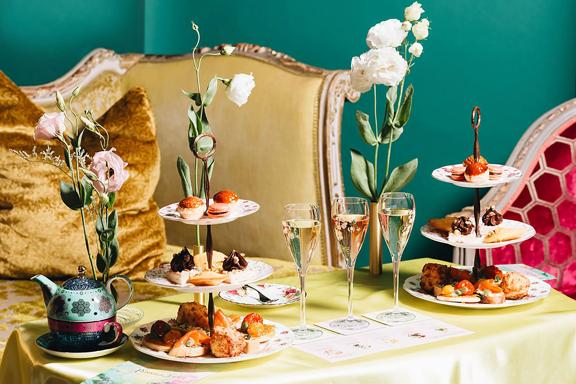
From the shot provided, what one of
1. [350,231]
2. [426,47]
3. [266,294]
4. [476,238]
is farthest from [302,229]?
[426,47]

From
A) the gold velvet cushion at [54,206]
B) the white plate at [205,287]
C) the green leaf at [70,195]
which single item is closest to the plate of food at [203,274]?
the white plate at [205,287]

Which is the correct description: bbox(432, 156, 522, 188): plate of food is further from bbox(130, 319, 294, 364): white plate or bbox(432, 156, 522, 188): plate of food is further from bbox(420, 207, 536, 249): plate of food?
bbox(130, 319, 294, 364): white plate

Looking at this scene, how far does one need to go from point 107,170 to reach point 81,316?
26 cm

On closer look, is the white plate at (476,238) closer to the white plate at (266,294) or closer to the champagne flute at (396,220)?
the champagne flute at (396,220)

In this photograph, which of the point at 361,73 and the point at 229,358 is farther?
the point at 361,73

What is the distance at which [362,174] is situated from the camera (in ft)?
6.18

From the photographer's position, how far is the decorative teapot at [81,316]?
1341 mm

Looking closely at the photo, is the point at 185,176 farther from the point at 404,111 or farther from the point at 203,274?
the point at 404,111

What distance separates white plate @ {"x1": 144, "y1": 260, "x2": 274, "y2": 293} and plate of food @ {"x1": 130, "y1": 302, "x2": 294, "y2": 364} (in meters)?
0.06

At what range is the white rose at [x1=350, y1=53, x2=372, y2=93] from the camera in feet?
5.69

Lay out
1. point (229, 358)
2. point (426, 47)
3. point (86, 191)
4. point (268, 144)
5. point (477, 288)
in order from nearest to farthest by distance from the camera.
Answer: point (229, 358) < point (86, 191) < point (477, 288) < point (268, 144) < point (426, 47)

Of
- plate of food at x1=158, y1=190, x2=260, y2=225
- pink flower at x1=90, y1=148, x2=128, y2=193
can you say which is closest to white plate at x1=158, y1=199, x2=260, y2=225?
plate of food at x1=158, y1=190, x2=260, y2=225

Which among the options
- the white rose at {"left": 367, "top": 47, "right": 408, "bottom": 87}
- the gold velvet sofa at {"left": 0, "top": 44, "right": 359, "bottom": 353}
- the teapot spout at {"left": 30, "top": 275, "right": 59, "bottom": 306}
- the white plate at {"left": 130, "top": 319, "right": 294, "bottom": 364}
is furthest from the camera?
the gold velvet sofa at {"left": 0, "top": 44, "right": 359, "bottom": 353}

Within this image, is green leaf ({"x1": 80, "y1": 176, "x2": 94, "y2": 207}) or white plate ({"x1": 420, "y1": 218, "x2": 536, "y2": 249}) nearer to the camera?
green leaf ({"x1": 80, "y1": 176, "x2": 94, "y2": 207})
